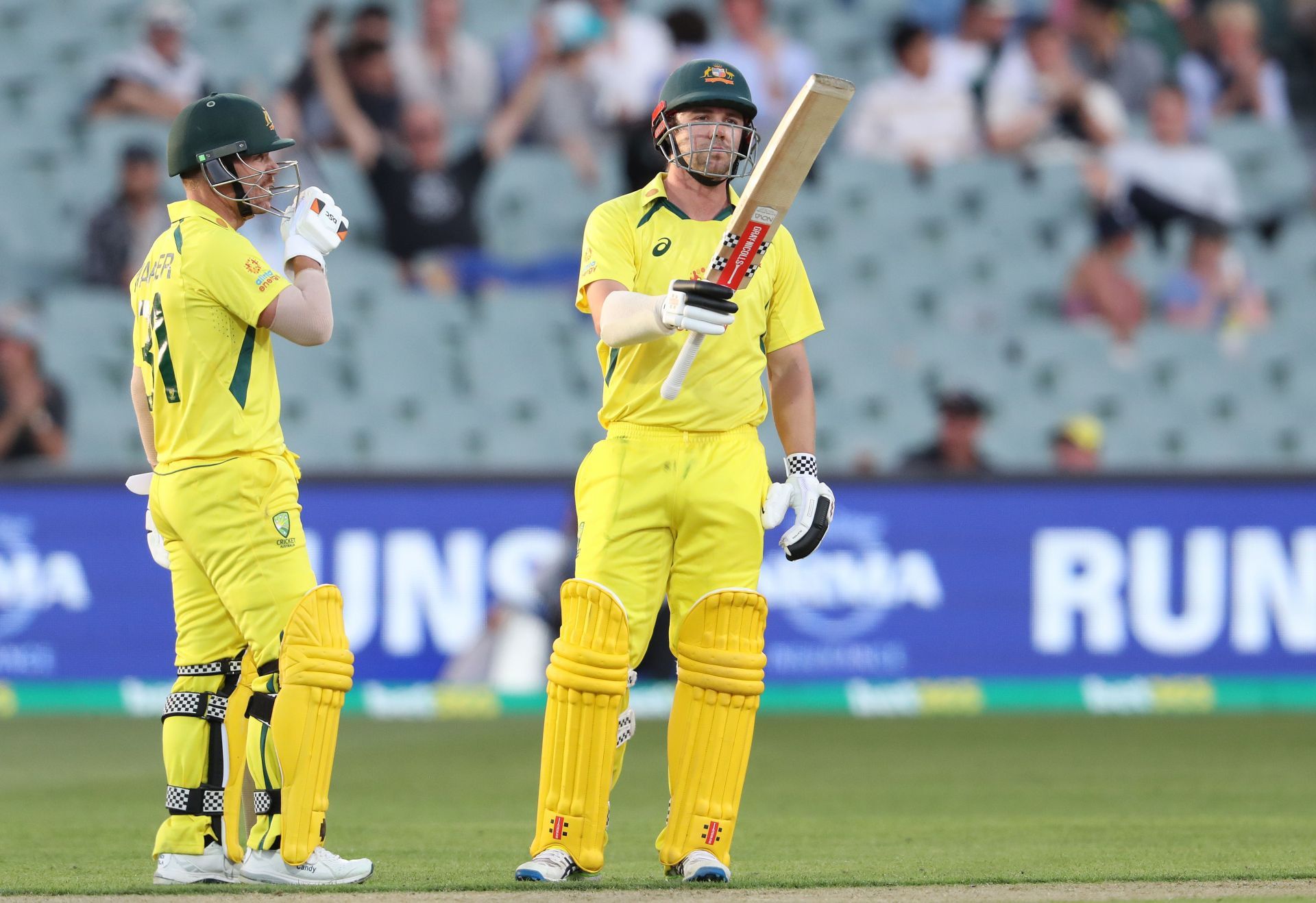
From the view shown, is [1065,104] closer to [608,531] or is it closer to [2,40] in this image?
[2,40]

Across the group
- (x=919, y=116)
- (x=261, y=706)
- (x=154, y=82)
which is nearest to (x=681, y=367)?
(x=261, y=706)

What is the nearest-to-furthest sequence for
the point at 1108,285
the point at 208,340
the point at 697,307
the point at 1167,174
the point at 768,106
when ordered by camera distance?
the point at 697,307 → the point at 208,340 → the point at 1108,285 → the point at 768,106 → the point at 1167,174

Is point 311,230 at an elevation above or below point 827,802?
above

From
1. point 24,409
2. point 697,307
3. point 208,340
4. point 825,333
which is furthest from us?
point 825,333

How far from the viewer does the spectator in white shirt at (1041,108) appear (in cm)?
1259

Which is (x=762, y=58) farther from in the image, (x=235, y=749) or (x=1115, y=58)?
(x=235, y=749)

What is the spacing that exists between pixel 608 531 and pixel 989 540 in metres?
5.29

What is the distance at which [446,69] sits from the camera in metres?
12.5

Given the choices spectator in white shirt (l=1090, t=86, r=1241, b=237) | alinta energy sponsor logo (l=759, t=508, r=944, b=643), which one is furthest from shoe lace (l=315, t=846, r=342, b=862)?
spectator in white shirt (l=1090, t=86, r=1241, b=237)

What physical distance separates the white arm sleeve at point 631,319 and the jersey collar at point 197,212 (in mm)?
987

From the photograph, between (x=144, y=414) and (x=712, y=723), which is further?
(x=144, y=414)

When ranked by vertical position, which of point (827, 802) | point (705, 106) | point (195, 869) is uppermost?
point (705, 106)

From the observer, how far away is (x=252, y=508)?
4594 mm

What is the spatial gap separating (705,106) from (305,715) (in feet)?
5.93
